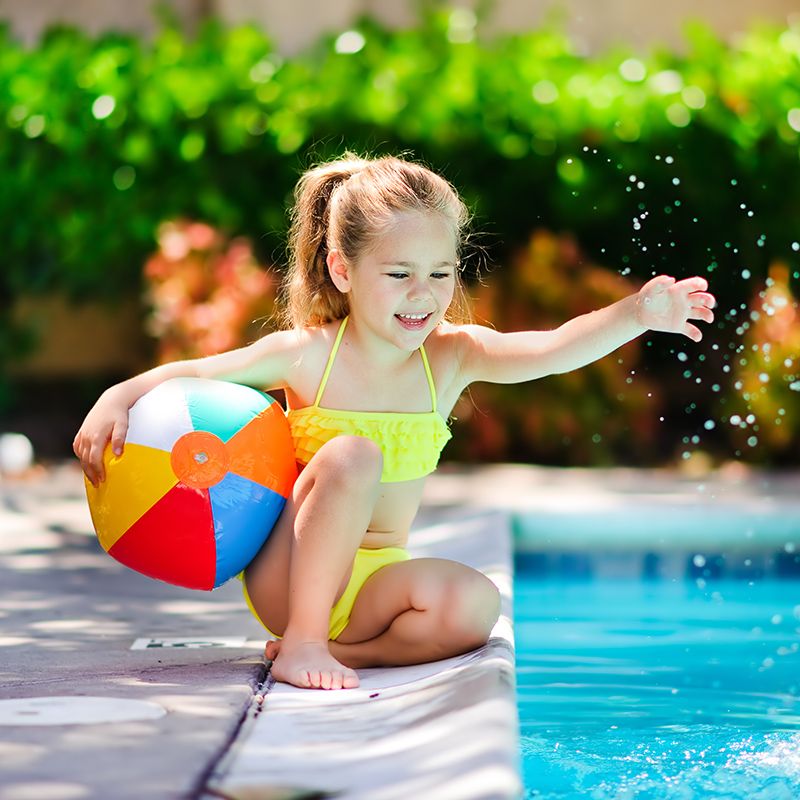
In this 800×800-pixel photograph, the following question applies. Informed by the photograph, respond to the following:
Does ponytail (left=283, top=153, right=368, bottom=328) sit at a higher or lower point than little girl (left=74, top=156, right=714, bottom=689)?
higher

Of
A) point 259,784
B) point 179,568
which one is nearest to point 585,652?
point 179,568

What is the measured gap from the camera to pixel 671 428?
9977 millimetres

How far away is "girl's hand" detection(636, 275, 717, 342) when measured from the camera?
365 cm

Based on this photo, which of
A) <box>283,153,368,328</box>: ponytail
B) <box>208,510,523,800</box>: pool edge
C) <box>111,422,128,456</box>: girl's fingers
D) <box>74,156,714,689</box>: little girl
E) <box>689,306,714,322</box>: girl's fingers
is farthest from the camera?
<box>283,153,368,328</box>: ponytail

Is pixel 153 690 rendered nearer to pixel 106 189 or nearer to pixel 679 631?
pixel 679 631

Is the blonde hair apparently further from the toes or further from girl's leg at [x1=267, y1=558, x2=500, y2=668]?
the toes

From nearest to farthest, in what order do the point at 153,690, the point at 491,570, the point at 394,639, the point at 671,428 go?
1. the point at 153,690
2. the point at 394,639
3. the point at 491,570
4. the point at 671,428

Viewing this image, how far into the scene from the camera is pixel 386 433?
374 centimetres

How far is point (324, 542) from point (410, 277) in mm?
711

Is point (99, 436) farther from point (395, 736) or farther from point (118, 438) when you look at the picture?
point (395, 736)

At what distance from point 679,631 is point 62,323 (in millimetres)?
6679

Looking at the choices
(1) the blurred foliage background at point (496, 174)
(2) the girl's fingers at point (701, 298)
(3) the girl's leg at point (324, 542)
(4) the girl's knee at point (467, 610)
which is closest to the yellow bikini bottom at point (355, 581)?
(3) the girl's leg at point (324, 542)

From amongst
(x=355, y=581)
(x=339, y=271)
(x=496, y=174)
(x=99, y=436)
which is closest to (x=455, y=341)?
(x=339, y=271)

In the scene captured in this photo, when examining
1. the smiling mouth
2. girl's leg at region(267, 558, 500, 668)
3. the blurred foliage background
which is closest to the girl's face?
the smiling mouth
